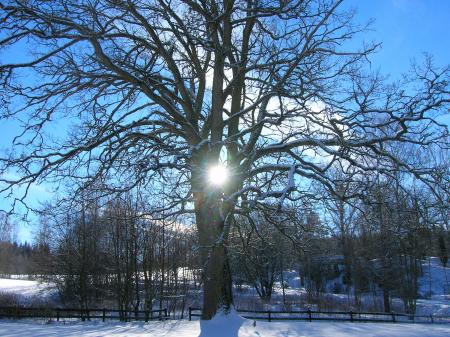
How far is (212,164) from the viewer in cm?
1515

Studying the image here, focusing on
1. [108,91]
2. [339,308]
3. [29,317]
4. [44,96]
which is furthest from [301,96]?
[339,308]

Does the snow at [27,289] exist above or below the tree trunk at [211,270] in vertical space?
below

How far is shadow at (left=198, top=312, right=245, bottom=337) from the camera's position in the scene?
46.6ft

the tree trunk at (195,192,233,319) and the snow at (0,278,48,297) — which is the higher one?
the tree trunk at (195,192,233,319)

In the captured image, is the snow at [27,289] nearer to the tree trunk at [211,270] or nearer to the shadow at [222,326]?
the tree trunk at [211,270]

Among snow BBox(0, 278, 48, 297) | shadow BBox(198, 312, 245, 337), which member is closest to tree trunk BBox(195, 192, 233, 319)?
shadow BBox(198, 312, 245, 337)

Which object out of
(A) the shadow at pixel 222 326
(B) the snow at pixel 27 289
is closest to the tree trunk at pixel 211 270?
(A) the shadow at pixel 222 326

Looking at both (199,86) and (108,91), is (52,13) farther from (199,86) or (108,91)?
(199,86)

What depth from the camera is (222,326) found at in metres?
14.6

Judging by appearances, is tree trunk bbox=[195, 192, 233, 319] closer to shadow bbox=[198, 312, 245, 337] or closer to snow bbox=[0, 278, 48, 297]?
shadow bbox=[198, 312, 245, 337]

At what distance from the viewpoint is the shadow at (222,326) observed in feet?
46.6

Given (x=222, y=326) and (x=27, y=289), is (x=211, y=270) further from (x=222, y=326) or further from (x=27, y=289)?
(x=27, y=289)

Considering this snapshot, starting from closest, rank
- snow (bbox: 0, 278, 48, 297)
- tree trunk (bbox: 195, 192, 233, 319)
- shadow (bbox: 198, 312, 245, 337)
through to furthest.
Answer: shadow (bbox: 198, 312, 245, 337)
tree trunk (bbox: 195, 192, 233, 319)
snow (bbox: 0, 278, 48, 297)

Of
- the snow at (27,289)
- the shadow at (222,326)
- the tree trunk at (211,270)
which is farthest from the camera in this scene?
the snow at (27,289)
